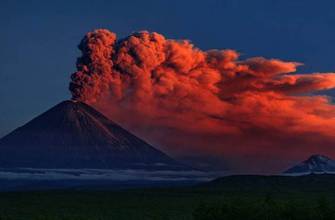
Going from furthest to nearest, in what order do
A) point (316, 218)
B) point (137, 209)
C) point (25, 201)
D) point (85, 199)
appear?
point (85, 199), point (25, 201), point (137, 209), point (316, 218)

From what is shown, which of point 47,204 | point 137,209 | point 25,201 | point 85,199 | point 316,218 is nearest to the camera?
point 316,218

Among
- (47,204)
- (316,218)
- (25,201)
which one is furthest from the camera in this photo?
(25,201)

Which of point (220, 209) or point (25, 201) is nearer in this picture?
point (220, 209)

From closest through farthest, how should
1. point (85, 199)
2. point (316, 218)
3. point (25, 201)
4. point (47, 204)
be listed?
point (316, 218) < point (47, 204) < point (25, 201) < point (85, 199)

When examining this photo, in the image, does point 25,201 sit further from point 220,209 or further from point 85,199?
point 220,209

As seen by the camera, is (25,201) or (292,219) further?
(25,201)

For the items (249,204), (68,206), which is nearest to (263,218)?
(249,204)

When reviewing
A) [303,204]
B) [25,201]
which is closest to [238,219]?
[303,204]

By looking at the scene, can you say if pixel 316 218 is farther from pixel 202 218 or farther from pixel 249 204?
pixel 202 218
